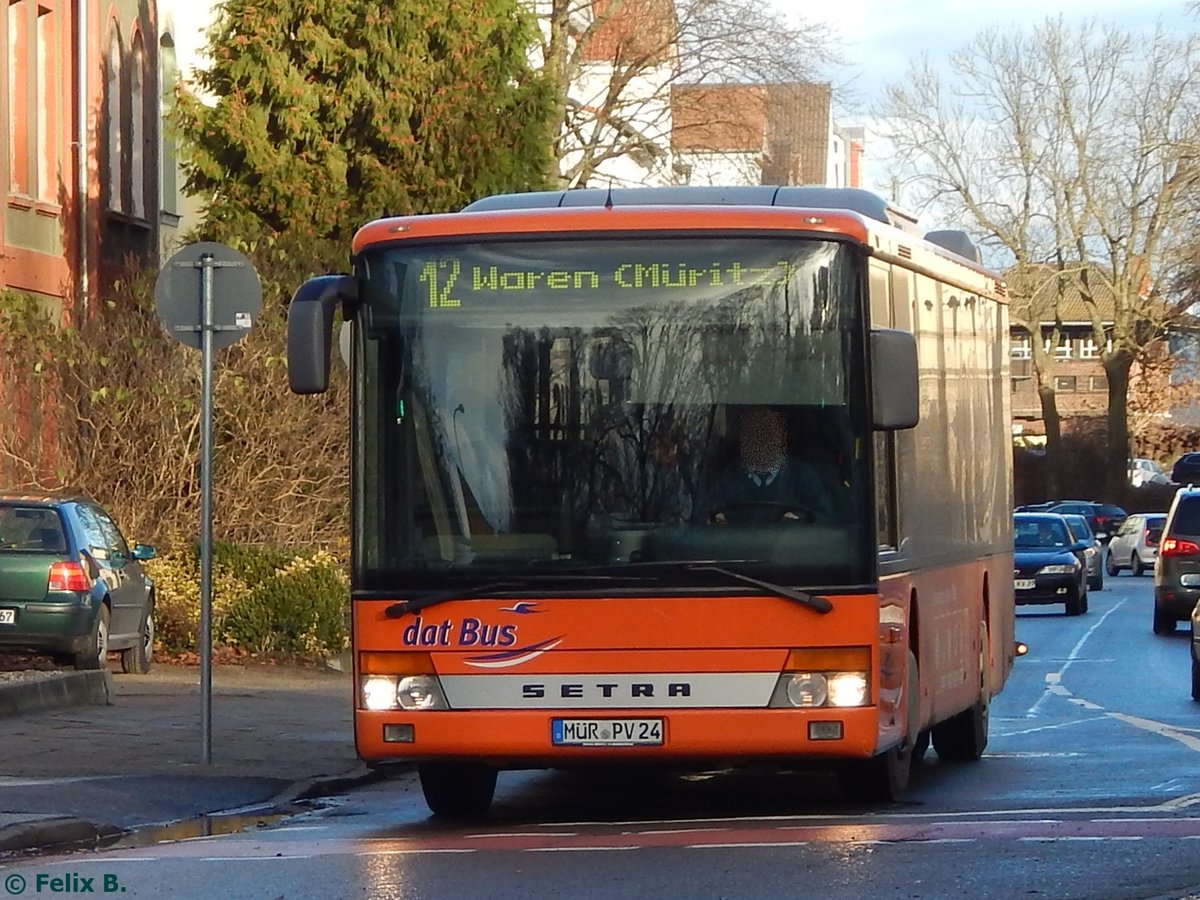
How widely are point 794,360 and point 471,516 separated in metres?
1.60

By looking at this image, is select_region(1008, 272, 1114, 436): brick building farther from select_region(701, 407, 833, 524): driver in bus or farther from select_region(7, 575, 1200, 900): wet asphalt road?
select_region(701, 407, 833, 524): driver in bus

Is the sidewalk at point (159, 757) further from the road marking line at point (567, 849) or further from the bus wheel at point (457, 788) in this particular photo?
the road marking line at point (567, 849)

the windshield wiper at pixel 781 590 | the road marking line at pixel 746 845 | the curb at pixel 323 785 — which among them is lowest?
the curb at pixel 323 785

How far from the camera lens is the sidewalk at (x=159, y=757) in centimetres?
1256

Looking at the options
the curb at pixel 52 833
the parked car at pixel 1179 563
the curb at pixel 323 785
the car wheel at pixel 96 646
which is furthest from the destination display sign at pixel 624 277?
the parked car at pixel 1179 563

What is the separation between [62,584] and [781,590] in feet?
35.7

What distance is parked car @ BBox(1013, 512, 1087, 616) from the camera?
130 ft

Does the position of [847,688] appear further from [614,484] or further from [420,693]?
[420,693]

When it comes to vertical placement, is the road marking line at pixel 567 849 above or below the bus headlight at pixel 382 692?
below

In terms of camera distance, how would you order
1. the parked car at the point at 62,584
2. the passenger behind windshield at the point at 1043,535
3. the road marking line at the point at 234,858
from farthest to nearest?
the passenger behind windshield at the point at 1043,535
the parked car at the point at 62,584
the road marking line at the point at 234,858

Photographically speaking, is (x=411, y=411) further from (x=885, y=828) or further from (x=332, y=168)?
(x=332, y=168)

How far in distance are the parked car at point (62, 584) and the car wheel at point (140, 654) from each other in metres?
0.14

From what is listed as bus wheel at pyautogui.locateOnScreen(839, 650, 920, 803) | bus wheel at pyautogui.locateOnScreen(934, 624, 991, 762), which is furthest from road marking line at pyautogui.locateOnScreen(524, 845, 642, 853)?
bus wheel at pyautogui.locateOnScreen(934, 624, 991, 762)

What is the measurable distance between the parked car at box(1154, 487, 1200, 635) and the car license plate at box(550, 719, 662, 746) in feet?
73.4
